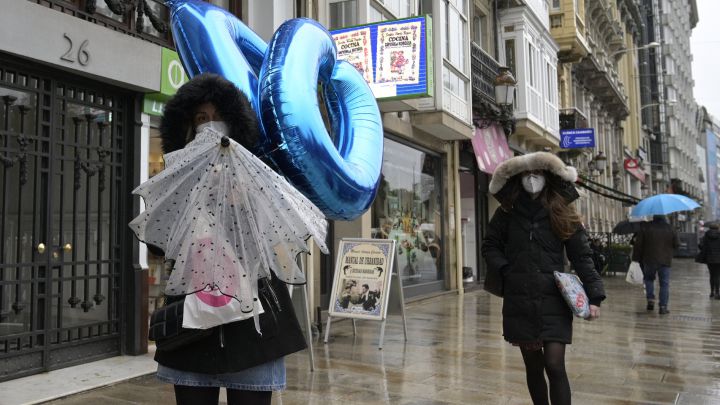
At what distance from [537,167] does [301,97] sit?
5.86 feet

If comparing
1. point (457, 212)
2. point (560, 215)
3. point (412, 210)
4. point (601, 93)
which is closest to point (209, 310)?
point (560, 215)

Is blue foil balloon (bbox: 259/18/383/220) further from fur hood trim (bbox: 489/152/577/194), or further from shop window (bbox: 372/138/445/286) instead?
shop window (bbox: 372/138/445/286)

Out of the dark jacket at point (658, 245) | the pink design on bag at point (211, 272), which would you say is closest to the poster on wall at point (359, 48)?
the dark jacket at point (658, 245)

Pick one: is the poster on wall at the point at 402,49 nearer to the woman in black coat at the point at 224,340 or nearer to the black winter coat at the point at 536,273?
the black winter coat at the point at 536,273

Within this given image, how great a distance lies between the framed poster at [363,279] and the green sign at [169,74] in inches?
110

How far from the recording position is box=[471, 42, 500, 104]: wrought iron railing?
15.3m

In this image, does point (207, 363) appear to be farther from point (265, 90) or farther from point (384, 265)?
point (384, 265)

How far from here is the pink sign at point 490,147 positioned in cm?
1534

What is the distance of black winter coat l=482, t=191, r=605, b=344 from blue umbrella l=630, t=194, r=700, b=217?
8.39m

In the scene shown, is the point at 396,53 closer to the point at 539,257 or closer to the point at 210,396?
the point at 539,257

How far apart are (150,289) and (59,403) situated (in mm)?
2433

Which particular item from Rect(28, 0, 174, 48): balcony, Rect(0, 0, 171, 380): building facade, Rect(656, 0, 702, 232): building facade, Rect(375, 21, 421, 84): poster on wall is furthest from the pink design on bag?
Rect(656, 0, 702, 232): building facade

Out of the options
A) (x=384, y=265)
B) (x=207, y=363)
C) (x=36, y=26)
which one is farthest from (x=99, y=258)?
(x=207, y=363)

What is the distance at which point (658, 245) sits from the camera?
415 inches
